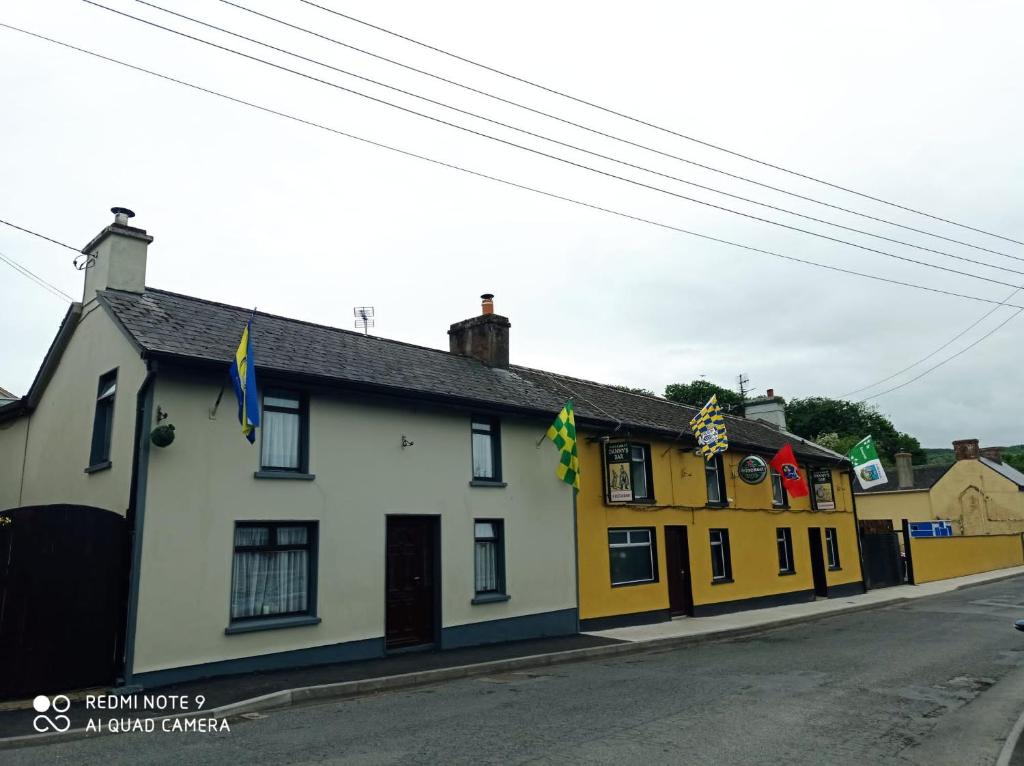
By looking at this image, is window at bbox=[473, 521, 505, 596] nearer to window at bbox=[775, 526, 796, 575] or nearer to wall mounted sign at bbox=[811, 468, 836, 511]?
window at bbox=[775, 526, 796, 575]

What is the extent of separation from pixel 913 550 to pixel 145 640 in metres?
33.4

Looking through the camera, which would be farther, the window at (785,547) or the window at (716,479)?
the window at (785,547)

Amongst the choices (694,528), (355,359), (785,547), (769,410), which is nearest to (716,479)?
(694,528)

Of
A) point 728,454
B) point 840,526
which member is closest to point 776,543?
point 728,454

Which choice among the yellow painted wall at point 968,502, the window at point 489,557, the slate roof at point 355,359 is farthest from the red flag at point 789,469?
the yellow painted wall at point 968,502

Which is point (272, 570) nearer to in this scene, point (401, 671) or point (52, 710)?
point (401, 671)

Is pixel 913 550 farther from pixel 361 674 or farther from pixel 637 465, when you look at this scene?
pixel 361 674

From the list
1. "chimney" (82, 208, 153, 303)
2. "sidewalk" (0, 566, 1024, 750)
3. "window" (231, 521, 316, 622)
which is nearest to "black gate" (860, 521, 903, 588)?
"sidewalk" (0, 566, 1024, 750)

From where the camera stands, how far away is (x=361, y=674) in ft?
37.6

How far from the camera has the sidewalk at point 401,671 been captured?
9117 mm

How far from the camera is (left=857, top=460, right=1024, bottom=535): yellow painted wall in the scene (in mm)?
52312

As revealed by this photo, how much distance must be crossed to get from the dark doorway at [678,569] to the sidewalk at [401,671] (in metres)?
0.84

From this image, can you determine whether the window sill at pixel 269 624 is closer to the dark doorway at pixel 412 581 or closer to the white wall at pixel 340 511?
the white wall at pixel 340 511

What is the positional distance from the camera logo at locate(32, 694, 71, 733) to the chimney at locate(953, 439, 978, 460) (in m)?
60.8
